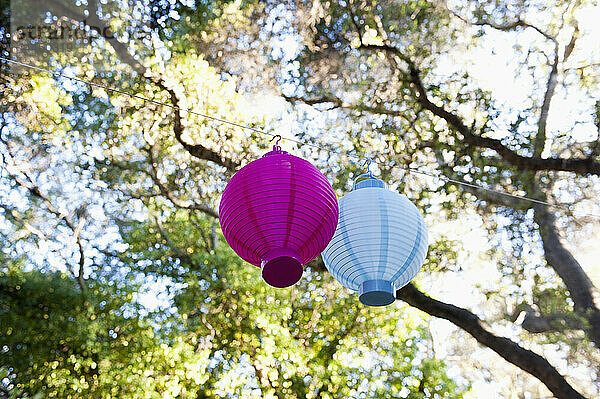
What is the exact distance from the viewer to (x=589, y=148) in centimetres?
496

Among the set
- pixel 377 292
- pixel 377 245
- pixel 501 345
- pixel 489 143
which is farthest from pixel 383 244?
pixel 489 143

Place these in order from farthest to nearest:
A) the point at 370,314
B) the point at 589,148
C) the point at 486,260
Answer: the point at 370,314 < the point at 486,260 < the point at 589,148

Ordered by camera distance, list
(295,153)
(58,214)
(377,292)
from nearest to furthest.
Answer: (377,292), (295,153), (58,214)

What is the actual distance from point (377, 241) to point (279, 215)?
1.95 ft

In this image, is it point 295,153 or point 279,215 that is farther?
point 295,153

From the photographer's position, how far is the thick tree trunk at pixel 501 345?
421cm

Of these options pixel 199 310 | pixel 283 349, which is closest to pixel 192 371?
pixel 199 310

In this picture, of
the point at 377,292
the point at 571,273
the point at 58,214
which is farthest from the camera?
the point at 58,214

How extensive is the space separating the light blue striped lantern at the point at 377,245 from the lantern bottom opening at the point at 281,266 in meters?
0.47

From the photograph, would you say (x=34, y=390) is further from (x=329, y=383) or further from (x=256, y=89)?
(x=256, y=89)

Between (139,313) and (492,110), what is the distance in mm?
4459

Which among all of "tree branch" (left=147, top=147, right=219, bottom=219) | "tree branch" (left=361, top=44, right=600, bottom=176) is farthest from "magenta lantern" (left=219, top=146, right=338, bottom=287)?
"tree branch" (left=147, top=147, right=219, bottom=219)

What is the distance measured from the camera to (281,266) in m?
1.98

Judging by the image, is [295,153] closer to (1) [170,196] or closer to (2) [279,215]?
(1) [170,196]
